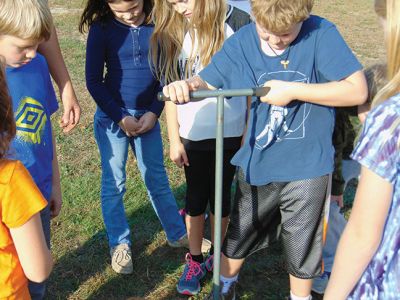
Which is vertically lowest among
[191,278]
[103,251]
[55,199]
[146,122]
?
[103,251]

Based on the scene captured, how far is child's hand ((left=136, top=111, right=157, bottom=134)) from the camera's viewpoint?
124 inches

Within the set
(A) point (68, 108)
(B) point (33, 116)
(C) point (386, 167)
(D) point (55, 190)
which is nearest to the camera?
(C) point (386, 167)

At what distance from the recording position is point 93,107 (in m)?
6.03

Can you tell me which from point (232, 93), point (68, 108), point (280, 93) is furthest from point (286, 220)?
point (68, 108)

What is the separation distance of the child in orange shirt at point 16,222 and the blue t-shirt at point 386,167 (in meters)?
1.00

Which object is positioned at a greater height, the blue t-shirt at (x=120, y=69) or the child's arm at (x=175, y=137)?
the blue t-shirt at (x=120, y=69)

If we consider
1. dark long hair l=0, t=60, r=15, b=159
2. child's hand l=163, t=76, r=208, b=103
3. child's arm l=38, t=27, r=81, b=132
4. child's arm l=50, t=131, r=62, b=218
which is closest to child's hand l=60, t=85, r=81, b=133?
child's arm l=38, t=27, r=81, b=132

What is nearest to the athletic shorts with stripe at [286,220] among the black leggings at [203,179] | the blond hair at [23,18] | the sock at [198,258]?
the black leggings at [203,179]

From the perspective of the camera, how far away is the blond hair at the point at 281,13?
2049mm

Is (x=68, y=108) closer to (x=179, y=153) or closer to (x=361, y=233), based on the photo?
(x=179, y=153)

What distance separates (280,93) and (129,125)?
1.23 metres

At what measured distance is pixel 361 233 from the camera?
1.63 metres

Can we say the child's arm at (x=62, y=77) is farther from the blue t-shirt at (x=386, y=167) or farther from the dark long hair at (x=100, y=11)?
the blue t-shirt at (x=386, y=167)

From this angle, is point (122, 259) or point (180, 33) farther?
point (122, 259)
